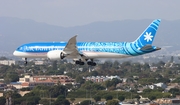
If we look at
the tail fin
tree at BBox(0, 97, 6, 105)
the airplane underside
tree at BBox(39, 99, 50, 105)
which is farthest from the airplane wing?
tree at BBox(0, 97, 6, 105)

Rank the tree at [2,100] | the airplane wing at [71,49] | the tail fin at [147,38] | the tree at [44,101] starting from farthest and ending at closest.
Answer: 1. the tree at [2,100]
2. the tree at [44,101]
3. the tail fin at [147,38]
4. the airplane wing at [71,49]

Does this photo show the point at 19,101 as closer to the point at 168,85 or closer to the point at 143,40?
the point at 168,85

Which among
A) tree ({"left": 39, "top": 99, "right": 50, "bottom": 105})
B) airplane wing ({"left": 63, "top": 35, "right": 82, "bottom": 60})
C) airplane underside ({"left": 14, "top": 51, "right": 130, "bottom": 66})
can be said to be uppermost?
airplane wing ({"left": 63, "top": 35, "right": 82, "bottom": 60})

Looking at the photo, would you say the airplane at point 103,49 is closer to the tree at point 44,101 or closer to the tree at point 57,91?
the tree at point 44,101

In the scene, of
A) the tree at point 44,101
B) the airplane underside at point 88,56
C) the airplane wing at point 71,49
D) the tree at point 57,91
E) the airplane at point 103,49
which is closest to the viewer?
the airplane at point 103,49

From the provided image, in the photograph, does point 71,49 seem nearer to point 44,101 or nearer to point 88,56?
point 88,56

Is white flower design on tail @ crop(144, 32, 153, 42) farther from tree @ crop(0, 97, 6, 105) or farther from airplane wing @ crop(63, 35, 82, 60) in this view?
tree @ crop(0, 97, 6, 105)

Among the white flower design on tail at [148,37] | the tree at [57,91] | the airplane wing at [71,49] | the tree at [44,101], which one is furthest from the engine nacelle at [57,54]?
the tree at [57,91]

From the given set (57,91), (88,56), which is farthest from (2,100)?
(88,56)

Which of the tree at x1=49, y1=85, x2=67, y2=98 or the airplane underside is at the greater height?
the airplane underside

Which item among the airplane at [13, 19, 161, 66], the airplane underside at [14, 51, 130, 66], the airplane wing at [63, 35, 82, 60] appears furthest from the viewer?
the airplane underside at [14, 51, 130, 66]

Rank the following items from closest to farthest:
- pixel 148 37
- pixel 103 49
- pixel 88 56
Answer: pixel 148 37, pixel 103 49, pixel 88 56

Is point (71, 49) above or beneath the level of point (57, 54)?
above

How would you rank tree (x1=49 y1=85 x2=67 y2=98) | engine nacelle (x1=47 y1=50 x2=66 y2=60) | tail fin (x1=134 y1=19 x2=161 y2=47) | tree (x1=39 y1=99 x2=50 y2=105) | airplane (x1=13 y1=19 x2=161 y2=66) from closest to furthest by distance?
airplane (x1=13 y1=19 x2=161 y2=66)
tail fin (x1=134 y1=19 x2=161 y2=47)
engine nacelle (x1=47 y1=50 x2=66 y2=60)
tree (x1=39 y1=99 x2=50 y2=105)
tree (x1=49 y1=85 x2=67 y2=98)
